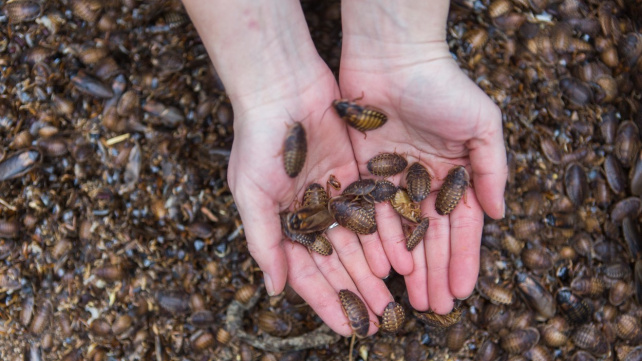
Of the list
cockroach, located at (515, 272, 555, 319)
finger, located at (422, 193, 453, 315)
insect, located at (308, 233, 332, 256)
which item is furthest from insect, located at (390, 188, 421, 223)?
cockroach, located at (515, 272, 555, 319)

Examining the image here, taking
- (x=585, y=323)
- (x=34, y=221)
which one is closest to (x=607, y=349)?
(x=585, y=323)

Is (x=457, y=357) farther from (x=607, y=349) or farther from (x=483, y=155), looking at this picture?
(x=483, y=155)

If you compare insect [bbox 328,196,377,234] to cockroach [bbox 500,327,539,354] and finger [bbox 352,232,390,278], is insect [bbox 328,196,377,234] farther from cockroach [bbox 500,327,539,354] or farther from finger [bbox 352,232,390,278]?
cockroach [bbox 500,327,539,354]

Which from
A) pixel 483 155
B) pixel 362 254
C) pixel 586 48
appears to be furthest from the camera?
pixel 586 48

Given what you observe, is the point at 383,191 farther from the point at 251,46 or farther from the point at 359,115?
the point at 251,46

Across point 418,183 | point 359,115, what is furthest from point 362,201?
point 359,115

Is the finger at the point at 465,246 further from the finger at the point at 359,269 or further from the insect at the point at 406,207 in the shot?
the finger at the point at 359,269
